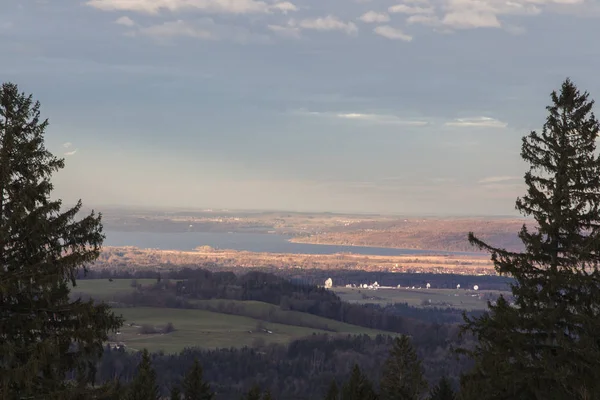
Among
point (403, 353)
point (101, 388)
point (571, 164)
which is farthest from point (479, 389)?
point (403, 353)

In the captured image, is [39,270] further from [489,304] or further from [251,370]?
[251,370]

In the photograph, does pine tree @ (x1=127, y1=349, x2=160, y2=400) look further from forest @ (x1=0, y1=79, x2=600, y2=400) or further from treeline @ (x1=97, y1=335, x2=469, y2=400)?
treeline @ (x1=97, y1=335, x2=469, y2=400)

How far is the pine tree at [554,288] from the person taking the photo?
83.9 feet

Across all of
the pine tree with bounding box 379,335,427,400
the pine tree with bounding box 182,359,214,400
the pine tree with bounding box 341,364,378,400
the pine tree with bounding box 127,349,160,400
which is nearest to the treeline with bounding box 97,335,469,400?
the pine tree with bounding box 182,359,214,400

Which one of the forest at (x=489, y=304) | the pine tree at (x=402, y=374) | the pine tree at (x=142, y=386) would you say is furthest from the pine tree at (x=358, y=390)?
the forest at (x=489, y=304)

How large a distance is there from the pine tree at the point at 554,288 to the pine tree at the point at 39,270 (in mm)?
13167

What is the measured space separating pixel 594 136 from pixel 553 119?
1.57 meters

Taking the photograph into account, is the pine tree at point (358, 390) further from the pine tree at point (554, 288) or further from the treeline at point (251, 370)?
the treeline at point (251, 370)

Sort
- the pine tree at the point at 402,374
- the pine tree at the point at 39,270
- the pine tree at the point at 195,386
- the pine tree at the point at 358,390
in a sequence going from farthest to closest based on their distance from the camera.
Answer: the pine tree at the point at 195,386 → the pine tree at the point at 358,390 → the pine tree at the point at 402,374 → the pine tree at the point at 39,270

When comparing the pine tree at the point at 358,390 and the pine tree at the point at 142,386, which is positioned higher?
the pine tree at the point at 142,386

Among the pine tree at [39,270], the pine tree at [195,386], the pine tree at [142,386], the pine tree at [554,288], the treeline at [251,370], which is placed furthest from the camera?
the treeline at [251,370]

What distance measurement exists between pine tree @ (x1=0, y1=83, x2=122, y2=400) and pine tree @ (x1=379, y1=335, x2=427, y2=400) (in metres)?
35.7

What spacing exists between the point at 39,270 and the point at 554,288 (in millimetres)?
16541

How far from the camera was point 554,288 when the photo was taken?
85.1ft
